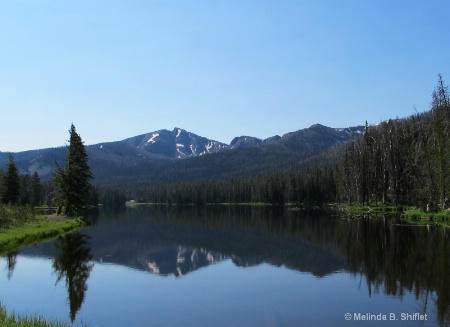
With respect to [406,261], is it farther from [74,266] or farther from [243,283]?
[74,266]

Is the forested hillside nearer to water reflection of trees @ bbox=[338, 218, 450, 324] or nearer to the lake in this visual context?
water reflection of trees @ bbox=[338, 218, 450, 324]

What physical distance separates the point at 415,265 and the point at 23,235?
38849 mm

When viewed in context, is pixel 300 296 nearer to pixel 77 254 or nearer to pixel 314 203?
pixel 77 254

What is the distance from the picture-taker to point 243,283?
28281 mm

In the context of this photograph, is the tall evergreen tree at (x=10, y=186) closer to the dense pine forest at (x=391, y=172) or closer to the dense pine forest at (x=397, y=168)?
the dense pine forest at (x=391, y=172)

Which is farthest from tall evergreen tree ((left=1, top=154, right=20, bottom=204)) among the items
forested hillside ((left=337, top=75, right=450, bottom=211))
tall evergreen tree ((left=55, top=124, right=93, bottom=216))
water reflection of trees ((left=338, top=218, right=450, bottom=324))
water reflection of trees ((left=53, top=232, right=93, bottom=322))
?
forested hillside ((left=337, top=75, right=450, bottom=211))

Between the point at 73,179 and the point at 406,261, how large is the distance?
60417 mm

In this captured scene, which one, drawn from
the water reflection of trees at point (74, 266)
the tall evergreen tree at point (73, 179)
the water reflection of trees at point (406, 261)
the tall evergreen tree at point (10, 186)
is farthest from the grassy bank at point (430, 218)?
the tall evergreen tree at point (10, 186)

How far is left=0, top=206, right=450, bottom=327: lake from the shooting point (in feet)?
64.0

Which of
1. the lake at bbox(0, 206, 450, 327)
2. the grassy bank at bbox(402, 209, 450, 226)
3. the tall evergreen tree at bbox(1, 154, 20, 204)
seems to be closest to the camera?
the lake at bbox(0, 206, 450, 327)

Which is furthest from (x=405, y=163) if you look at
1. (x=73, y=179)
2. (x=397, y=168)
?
(x=73, y=179)

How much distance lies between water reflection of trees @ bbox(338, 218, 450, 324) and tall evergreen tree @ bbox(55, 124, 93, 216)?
48.8 metres

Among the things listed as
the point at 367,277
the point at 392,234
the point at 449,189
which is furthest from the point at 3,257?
the point at 449,189

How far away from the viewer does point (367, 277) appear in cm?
2692
